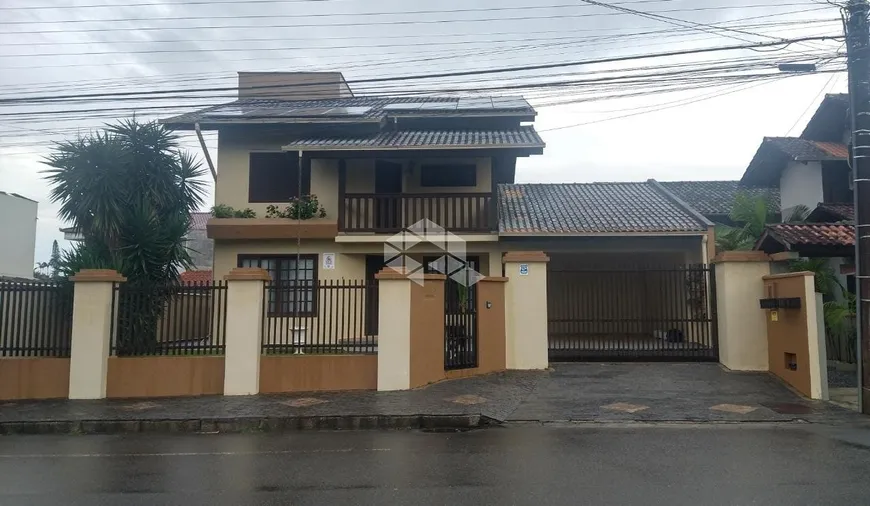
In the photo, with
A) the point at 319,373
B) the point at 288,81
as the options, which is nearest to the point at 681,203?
the point at 319,373

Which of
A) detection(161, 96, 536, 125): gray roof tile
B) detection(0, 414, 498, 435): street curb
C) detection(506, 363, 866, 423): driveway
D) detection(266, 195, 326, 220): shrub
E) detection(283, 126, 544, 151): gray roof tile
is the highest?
detection(161, 96, 536, 125): gray roof tile

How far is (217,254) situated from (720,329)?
39.2 ft

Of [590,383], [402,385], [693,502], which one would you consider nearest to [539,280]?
[590,383]

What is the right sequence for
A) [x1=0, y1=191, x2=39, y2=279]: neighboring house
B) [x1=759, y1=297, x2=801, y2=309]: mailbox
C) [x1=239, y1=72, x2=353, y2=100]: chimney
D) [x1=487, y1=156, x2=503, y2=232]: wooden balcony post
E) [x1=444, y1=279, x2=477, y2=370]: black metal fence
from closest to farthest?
[x1=759, y1=297, x2=801, y2=309]: mailbox
[x1=444, y1=279, x2=477, y2=370]: black metal fence
[x1=487, y1=156, x2=503, y2=232]: wooden balcony post
[x1=239, y1=72, x2=353, y2=100]: chimney
[x1=0, y1=191, x2=39, y2=279]: neighboring house

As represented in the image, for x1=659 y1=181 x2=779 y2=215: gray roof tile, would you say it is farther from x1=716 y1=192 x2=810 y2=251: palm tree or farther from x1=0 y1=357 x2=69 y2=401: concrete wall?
x1=0 y1=357 x2=69 y2=401: concrete wall

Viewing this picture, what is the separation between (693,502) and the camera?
4.89m

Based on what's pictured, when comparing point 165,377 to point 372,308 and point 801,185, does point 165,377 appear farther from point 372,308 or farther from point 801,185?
point 801,185

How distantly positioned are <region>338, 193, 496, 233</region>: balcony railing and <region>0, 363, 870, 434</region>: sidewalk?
18.5 feet

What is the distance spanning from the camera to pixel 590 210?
56.0 ft

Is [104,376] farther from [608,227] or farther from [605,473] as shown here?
[608,227]

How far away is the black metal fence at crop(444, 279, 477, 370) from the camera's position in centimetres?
1138

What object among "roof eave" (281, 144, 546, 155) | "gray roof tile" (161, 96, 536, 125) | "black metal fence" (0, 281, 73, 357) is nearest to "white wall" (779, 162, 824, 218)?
"roof eave" (281, 144, 546, 155)

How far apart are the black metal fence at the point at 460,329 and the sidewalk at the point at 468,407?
1.59ft

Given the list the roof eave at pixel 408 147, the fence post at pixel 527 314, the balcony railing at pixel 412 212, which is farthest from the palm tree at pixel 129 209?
the fence post at pixel 527 314
